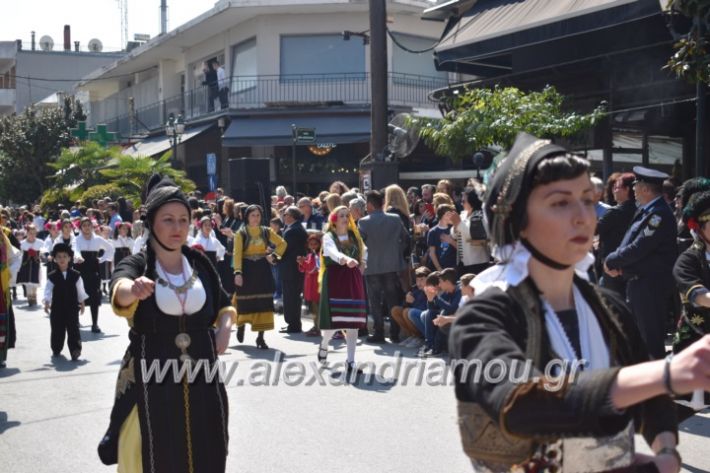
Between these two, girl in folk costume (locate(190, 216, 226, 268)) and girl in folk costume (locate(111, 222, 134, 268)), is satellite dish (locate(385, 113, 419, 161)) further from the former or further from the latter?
girl in folk costume (locate(111, 222, 134, 268))

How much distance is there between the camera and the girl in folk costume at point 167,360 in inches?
176

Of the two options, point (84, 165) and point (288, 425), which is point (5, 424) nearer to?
point (288, 425)

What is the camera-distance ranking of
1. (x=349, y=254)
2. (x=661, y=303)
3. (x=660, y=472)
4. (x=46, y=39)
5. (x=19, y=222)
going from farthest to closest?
(x=46, y=39) < (x=19, y=222) < (x=349, y=254) < (x=661, y=303) < (x=660, y=472)

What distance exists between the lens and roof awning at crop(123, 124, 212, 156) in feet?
96.4

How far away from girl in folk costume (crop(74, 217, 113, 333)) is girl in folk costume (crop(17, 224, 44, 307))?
3.77 m

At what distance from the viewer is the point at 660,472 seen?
2.59 meters

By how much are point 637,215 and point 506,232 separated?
18.6 ft

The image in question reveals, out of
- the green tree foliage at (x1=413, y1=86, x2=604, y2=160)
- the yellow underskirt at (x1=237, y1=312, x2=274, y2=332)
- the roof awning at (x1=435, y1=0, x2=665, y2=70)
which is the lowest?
the yellow underskirt at (x1=237, y1=312, x2=274, y2=332)

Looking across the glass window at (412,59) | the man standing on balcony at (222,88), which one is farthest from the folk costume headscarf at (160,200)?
the man standing on balcony at (222,88)

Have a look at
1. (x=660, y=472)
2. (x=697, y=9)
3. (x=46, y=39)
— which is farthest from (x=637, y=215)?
(x=46, y=39)

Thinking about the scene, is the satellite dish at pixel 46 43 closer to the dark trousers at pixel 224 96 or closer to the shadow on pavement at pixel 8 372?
the dark trousers at pixel 224 96

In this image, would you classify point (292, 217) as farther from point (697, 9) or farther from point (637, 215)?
point (697, 9)

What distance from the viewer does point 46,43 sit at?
6525cm

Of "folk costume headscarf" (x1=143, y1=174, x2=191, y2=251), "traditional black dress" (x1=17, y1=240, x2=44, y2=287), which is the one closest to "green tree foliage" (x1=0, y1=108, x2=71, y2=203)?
"traditional black dress" (x1=17, y1=240, x2=44, y2=287)
